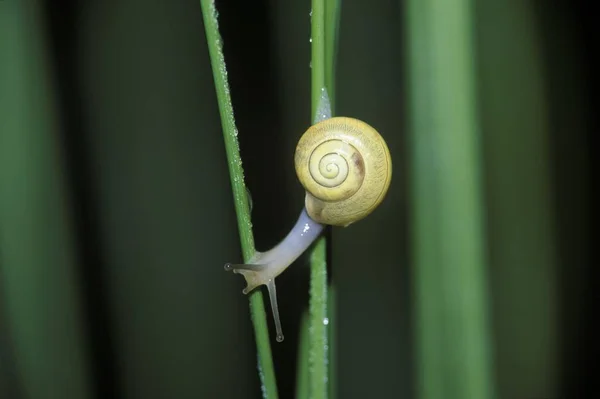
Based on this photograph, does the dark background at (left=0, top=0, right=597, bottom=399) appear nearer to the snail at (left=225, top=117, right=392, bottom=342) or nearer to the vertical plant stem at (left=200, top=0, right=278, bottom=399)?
the snail at (left=225, top=117, right=392, bottom=342)

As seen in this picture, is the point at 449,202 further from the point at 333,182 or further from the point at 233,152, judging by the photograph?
the point at 233,152

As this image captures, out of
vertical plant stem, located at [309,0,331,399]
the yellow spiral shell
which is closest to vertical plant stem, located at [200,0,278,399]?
vertical plant stem, located at [309,0,331,399]

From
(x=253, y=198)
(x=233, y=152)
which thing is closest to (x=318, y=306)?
(x=233, y=152)

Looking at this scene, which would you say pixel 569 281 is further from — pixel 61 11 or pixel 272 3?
pixel 61 11

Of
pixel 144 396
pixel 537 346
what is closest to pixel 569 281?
pixel 537 346

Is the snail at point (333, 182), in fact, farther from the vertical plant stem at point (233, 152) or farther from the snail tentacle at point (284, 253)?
Result: the vertical plant stem at point (233, 152)

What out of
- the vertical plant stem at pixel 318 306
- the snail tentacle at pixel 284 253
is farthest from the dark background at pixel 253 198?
the vertical plant stem at pixel 318 306
